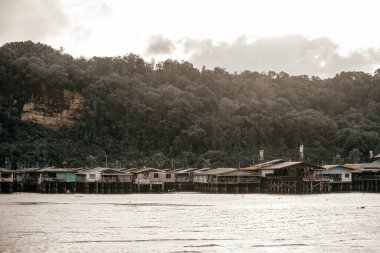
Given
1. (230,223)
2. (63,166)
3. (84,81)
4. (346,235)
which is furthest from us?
(84,81)

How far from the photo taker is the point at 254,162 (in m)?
130

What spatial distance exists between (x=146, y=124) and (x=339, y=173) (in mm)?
51262

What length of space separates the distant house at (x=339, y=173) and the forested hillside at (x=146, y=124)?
24.4 meters

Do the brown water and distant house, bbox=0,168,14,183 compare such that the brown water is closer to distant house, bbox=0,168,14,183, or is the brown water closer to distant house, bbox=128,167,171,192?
distant house, bbox=0,168,14,183

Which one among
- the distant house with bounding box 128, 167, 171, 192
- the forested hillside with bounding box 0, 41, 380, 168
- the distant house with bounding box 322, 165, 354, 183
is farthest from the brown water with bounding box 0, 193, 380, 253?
the forested hillside with bounding box 0, 41, 380, 168

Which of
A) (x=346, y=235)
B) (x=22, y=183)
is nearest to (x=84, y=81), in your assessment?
(x=22, y=183)

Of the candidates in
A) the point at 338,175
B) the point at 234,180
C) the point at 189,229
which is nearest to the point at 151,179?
the point at 234,180

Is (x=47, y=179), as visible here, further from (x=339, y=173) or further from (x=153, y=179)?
(x=339, y=173)

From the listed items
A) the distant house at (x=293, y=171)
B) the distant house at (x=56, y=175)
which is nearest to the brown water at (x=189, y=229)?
the distant house at (x=293, y=171)

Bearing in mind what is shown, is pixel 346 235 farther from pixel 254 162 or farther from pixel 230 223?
pixel 254 162

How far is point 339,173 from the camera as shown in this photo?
4040 inches

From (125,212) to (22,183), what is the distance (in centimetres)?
5108

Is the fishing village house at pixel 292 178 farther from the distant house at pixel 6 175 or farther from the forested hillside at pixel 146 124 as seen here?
the distant house at pixel 6 175

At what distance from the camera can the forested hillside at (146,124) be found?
12300cm
